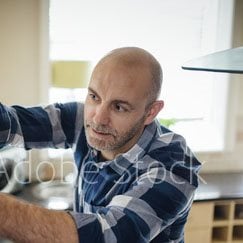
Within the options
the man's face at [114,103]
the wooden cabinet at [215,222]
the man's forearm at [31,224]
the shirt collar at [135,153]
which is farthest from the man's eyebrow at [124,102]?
the wooden cabinet at [215,222]

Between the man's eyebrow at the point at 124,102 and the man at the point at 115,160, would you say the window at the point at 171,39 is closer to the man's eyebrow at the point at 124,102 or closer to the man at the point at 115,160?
the man at the point at 115,160

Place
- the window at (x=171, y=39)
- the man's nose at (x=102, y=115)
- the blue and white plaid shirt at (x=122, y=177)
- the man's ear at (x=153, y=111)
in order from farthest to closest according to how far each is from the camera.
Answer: the window at (x=171, y=39), the man's ear at (x=153, y=111), the man's nose at (x=102, y=115), the blue and white plaid shirt at (x=122, y=177)

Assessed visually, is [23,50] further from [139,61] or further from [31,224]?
[31,224]

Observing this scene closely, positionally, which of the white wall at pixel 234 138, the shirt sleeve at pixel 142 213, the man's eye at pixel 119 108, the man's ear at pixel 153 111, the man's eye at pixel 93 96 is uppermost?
the man's eye at pixel 93 96

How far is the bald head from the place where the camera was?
926 millimetres

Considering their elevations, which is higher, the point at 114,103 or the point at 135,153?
the point at 114,103

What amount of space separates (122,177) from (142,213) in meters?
0.21

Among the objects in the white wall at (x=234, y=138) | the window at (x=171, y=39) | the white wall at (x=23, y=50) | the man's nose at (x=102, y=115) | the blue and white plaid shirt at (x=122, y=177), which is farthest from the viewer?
the white wall at (x=234, y=138)

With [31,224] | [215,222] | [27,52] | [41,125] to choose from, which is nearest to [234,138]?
[215,222]

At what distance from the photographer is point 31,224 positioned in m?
0.69

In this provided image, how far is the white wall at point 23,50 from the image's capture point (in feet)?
7.04

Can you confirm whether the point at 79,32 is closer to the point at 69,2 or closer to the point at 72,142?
the point at 69,2

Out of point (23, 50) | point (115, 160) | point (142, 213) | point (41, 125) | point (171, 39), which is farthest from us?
point (171, 39)

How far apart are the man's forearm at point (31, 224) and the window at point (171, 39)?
66.0 inches
